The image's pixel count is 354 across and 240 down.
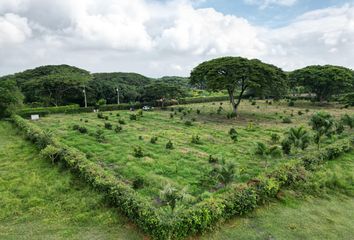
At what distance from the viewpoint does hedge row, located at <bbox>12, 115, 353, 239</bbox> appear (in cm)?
1155

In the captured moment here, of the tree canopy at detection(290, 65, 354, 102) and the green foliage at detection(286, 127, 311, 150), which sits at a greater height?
the tree canopy at detection(290, 65, 354, 102)

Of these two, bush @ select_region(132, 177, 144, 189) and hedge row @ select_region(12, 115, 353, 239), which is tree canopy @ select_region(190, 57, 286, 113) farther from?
bush @ select_region(132, 177, 144, 189)

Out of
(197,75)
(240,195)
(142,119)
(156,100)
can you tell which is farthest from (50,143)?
(156,100)

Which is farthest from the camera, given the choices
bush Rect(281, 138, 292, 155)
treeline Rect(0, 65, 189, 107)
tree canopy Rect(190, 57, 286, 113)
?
treeline Rect(0, 65, 189, 107)

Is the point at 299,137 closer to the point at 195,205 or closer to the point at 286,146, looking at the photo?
the point at 286,146

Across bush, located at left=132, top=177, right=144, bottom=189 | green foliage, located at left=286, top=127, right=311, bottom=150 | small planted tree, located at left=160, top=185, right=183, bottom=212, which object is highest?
green foliage, located at left=286, top=127, right=311, bottom=150

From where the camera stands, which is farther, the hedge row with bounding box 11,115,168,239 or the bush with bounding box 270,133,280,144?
the bush with bounding box 270,133,280,144

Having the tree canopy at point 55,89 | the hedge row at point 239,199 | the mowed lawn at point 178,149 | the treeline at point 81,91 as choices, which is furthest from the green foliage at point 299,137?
the tree canopy at point 55,89

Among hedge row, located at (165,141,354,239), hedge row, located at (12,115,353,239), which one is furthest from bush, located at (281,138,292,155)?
A: hedge row, located at (165,141,354,239)

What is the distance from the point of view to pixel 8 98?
4203 cm

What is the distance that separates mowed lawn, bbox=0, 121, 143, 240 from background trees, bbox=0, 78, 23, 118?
24.0m

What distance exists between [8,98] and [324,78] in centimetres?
5167

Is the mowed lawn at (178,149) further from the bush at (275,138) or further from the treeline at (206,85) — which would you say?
the treeline at (206,85)

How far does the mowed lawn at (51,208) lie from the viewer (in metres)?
12.6
